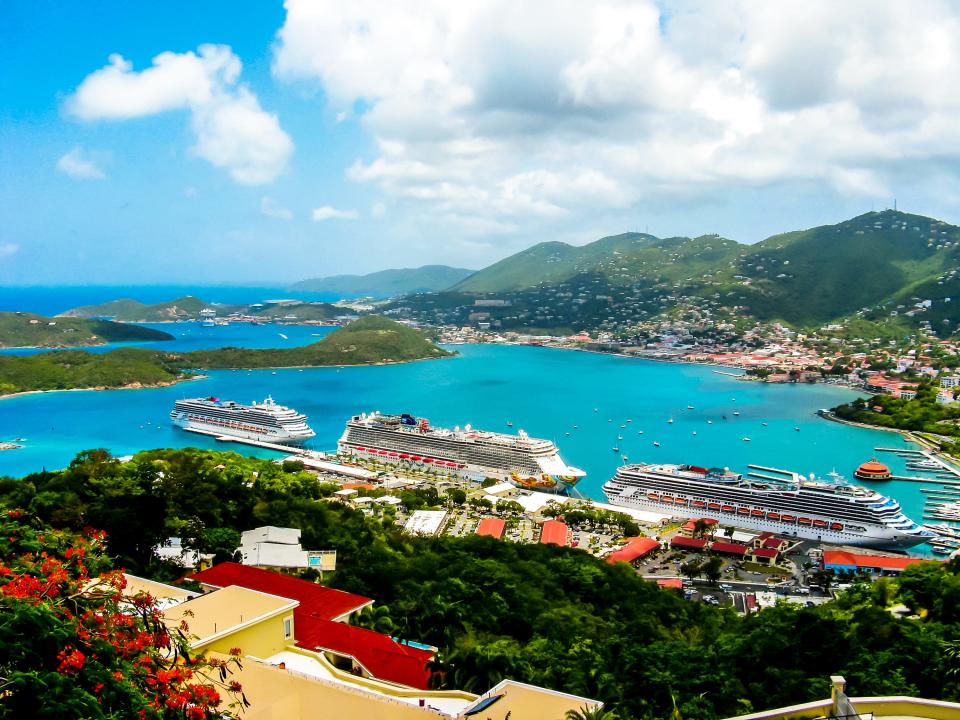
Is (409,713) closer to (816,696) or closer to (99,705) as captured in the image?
(99,705)

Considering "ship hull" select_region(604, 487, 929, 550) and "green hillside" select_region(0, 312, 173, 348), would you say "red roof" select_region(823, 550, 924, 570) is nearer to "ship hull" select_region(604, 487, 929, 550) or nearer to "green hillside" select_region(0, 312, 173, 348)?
"ship hull" select_region(604, 487, 929, 550)

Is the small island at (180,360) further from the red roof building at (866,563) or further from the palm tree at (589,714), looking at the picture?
the palm tree at (589,714)

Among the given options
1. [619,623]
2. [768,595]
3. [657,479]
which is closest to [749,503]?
[657,479]

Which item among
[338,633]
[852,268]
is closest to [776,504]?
[338,633]

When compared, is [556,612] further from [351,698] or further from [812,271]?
[812,271]

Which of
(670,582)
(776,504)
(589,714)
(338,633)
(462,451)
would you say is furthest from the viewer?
(462,451)

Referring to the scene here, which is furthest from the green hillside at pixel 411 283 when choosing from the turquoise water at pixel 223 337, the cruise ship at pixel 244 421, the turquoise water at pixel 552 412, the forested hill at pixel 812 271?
the cruise ship at pixel 244 421

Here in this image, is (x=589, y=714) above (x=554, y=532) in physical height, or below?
above
